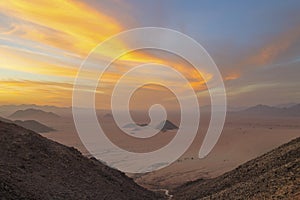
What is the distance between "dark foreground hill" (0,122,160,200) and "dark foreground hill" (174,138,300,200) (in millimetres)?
6381

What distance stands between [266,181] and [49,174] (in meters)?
14.6

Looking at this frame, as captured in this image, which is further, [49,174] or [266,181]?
[49,174]

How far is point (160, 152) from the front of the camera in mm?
68312

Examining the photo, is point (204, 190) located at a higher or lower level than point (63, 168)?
lower

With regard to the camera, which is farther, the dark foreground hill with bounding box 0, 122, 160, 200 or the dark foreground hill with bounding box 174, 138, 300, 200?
the dark foreground hill with bounding box 0, 122, 160, 200

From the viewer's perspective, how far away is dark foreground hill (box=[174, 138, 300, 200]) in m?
17.3

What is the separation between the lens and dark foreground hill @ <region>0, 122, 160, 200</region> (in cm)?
1933

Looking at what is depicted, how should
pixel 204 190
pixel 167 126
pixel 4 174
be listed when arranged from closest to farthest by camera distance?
pixel 4 174 < pixel 204 190 < pixel 167 126

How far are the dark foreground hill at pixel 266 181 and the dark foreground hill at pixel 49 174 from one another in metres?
6.38

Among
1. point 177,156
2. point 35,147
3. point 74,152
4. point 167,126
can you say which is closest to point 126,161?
point 177,156

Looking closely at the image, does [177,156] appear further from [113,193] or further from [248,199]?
[248,199]

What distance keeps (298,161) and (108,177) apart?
597 inches

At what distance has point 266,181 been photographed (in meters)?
20.3

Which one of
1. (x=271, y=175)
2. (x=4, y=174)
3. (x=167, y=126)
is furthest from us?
(x=167, y=126)
